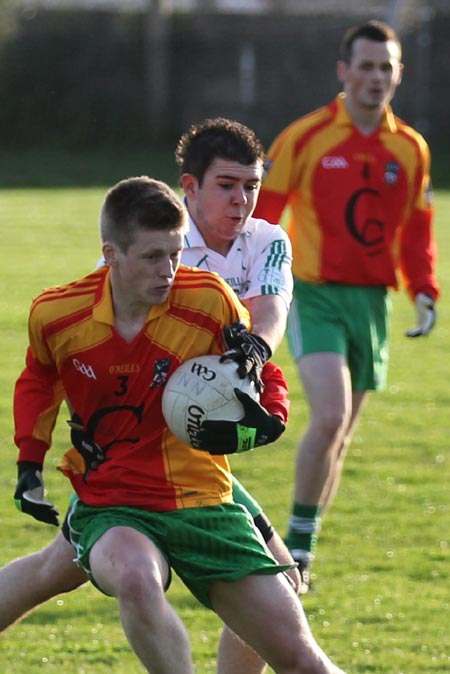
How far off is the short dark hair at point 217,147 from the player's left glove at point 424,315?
8.14 ft

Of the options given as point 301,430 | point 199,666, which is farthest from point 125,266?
point 301,430

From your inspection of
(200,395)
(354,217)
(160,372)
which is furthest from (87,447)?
(354,217)

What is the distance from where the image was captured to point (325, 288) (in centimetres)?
724

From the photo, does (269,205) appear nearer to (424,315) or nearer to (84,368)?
(424,315)

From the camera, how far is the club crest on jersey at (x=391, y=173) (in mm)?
7387

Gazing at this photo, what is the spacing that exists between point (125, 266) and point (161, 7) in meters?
33.2

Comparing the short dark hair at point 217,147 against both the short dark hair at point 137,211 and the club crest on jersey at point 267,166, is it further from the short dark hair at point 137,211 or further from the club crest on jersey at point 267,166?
the club crest on jersey at point 267,166

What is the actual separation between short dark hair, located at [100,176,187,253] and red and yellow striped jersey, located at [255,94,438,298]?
274cm

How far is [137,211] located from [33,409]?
2.32 feet

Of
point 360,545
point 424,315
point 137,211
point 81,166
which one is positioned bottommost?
point 81,166

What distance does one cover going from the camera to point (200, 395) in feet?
14.2

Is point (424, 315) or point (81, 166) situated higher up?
point (424, 315)

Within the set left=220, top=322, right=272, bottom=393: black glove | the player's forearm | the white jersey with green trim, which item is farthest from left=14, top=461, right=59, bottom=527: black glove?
the white jersey with green trim

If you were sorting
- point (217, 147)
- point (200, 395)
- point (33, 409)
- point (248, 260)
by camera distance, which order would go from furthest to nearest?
point (248, 260)
point (217, 147)
point (33, 409)
point (200, 395)
